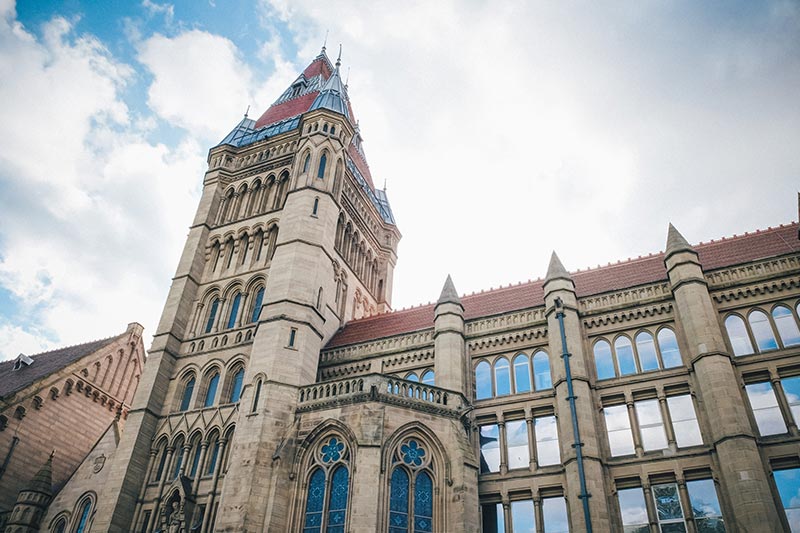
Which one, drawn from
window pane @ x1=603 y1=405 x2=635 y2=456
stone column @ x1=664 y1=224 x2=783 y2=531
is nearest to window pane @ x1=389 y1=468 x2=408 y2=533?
window pane @ x1=603 y1=405 x2=635 y2=456

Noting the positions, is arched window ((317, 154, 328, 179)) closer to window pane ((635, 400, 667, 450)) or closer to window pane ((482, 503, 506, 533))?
window pane ((482, 503, 506, 533))

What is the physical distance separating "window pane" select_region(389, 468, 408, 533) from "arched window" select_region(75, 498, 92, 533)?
46.3 ft

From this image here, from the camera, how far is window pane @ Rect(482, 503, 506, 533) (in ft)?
67.8

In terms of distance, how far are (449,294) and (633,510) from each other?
10.9m

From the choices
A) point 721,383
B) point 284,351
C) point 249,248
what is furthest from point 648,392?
point 249,248

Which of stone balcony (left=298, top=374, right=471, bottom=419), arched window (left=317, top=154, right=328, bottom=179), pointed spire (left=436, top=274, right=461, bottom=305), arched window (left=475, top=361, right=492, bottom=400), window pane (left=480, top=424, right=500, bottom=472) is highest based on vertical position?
arched window (left=317, top=154, right=328, bottom=179)

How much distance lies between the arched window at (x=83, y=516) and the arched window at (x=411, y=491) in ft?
46.5

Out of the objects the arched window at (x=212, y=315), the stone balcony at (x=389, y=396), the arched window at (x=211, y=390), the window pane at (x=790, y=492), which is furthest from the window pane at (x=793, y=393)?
the arched window at (x=212, y=315)

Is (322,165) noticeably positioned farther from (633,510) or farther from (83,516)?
(633,510)

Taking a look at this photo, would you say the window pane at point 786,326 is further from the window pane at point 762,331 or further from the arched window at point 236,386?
the arched window at point 236,386

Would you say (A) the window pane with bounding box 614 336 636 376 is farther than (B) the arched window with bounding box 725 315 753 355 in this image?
Yes

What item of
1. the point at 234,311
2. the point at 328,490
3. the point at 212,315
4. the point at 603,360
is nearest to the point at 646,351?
the point at 603,360

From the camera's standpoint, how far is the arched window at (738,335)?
20.9 meters

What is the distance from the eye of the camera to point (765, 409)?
1952 cm
